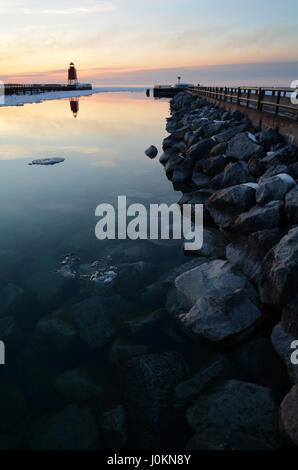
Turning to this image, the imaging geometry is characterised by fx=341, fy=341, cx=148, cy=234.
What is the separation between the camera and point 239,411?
3.36m

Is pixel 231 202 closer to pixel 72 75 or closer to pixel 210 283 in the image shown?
pixel 210 283

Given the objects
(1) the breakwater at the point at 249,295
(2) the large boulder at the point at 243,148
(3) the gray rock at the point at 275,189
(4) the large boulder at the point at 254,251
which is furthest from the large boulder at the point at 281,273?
(2) the large boulder at the point at 243,148


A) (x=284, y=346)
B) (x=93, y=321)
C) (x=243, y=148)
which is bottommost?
(x=93, y=321)

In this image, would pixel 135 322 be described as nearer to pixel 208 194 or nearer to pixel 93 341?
pixel 93 341

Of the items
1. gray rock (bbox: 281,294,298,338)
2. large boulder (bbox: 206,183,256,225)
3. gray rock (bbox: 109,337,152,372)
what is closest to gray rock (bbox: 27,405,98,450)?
gray rock (bbox: 109,337,152,372)

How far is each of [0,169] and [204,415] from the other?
13791 mm

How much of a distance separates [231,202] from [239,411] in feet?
14.9

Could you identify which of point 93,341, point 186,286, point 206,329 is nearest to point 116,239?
point 186,286

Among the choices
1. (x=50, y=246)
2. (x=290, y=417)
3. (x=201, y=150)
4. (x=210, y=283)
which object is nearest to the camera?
(x=290, y=417)

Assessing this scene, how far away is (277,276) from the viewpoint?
167 inches

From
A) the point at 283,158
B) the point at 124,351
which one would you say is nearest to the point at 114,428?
the point at 124,351

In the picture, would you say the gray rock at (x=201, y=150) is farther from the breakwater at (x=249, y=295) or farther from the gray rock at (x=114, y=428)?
the gray rock at (x=114, y=428)

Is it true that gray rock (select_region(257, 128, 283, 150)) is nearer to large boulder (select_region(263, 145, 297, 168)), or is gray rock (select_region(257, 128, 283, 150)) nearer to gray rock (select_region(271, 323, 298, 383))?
large boulder (select_region(263, 145, 297, 168))

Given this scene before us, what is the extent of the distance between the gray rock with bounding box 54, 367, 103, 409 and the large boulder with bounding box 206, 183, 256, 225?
4.49 metres
